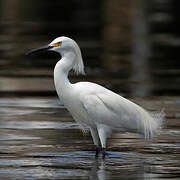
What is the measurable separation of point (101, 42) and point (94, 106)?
606 inches

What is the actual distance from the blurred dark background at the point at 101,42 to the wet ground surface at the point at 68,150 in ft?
8.13

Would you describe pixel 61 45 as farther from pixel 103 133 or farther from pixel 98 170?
pixel 98 170

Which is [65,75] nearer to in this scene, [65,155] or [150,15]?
[65,155]

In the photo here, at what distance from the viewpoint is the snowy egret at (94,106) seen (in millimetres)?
10250

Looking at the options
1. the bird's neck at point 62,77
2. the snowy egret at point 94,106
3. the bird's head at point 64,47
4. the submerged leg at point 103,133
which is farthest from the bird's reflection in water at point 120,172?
the bird's head at point 64,47


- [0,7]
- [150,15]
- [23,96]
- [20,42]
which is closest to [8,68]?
[23,96]

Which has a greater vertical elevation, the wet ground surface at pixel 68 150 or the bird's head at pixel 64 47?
the bird's head at pixel 64 47

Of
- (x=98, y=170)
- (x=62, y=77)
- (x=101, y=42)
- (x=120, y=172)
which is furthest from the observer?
(x=101, y=42)

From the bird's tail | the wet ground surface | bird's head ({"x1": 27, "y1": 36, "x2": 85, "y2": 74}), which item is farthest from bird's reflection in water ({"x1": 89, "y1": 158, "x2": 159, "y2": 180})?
bird's head ({"x1": 27, "y1": 36, "x2": 85, "y2": 74})

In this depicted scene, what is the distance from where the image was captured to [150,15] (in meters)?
32.7

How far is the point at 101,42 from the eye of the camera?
25.5m

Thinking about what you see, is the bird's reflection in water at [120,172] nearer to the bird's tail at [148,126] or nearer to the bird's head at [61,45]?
the bird's tail at [148,126]

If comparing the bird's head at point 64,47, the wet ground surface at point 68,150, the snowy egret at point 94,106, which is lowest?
the wet ground surface at point 68,150

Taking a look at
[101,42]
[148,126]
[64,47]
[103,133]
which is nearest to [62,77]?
[64,47]
